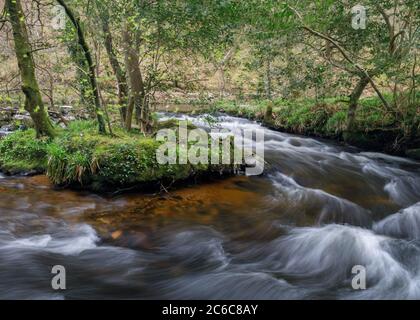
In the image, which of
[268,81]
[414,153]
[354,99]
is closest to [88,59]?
[268,81]

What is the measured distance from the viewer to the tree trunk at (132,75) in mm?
9273

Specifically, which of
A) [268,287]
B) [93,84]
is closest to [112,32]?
[93,84]

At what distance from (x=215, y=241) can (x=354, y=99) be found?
26.9 ft

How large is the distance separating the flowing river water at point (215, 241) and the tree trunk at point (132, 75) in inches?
117

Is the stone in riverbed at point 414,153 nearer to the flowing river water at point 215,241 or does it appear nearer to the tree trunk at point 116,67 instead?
the flowing river water at point 215,241

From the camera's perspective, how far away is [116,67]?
9.93m

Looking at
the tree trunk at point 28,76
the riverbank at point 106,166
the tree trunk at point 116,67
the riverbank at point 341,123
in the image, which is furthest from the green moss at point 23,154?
the riverbank at point 341,123

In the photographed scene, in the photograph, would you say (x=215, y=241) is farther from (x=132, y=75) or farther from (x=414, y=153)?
(x=414, y=153)

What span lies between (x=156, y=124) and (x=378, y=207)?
229 inches

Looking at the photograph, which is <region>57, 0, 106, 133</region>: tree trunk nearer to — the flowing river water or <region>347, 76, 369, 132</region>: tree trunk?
the flowing river water

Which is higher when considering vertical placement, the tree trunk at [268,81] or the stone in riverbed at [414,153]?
the tree trunk at [268,81]

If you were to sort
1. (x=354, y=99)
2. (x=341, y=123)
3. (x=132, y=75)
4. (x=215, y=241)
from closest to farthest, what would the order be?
1. (x=215, y=241)
2. (x=132, y=75)
3. (x=354, y=99)
4. (x=341, y=123)

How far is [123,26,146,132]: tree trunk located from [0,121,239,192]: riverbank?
4.83ft
